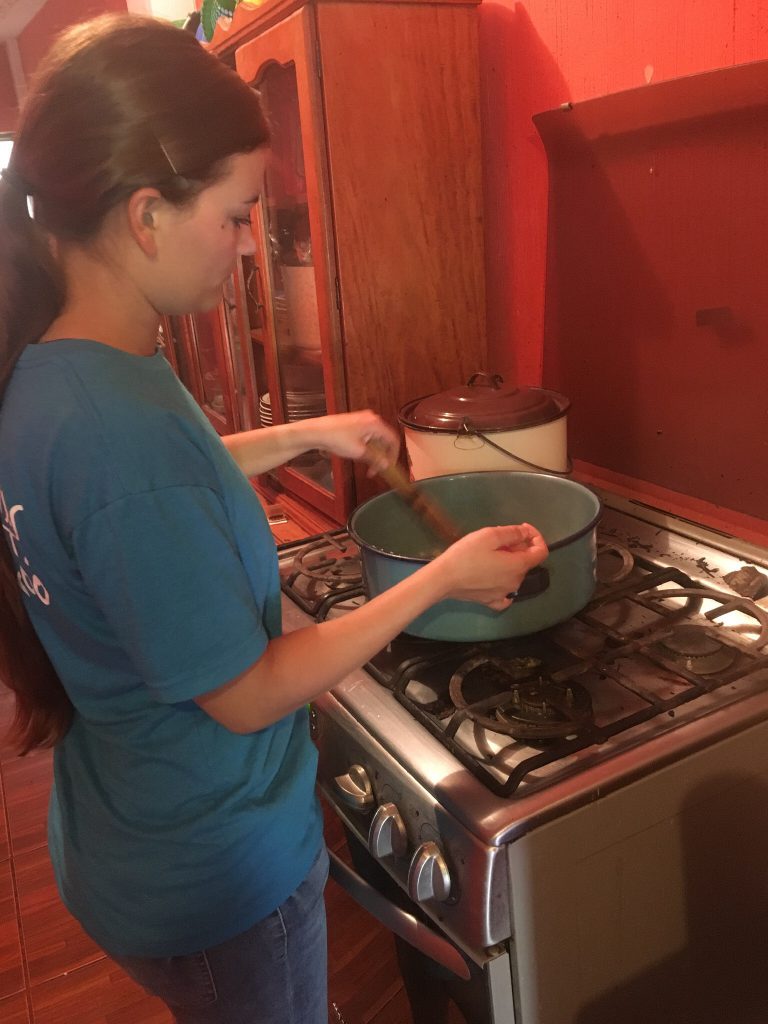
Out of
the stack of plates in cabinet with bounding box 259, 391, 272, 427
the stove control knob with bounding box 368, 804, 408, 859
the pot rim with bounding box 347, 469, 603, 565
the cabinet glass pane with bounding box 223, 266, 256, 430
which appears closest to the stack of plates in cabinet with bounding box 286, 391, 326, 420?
the stack of plates in cabinet with bounding box 259, 391, 272, 427

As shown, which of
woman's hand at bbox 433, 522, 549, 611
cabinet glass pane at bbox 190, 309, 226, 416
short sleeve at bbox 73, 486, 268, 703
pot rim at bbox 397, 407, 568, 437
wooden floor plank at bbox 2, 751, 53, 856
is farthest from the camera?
cabinet glass pane at bbox 190, 309, 226, 416

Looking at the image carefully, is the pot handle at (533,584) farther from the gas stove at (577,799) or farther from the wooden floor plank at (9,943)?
the wooden floor plank at (9,943)

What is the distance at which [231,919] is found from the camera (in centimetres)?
73

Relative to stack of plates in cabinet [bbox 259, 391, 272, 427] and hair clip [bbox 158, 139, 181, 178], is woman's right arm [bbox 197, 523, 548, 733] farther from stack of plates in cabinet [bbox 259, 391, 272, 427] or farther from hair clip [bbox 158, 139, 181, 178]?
stack of plates in cabinet [bbox 259, 391, 272, 427]

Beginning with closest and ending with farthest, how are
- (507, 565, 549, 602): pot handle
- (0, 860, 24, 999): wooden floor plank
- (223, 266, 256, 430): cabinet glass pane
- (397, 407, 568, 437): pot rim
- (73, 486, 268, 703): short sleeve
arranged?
(73, 486, 268, 703): short sleeve < (507, 565, 549, 602): pot handle < (397, 407, 568, 437): pot rim < (0, 860, 24, 999): wooden floor plank < (223, 266, 256, 430): cabinet glass pane

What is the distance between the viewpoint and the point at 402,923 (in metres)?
0.88

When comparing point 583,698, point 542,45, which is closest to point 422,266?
point 542,45

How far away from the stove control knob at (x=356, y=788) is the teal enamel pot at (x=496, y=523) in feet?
0.52

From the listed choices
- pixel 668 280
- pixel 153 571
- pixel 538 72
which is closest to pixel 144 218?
pixel 153 571

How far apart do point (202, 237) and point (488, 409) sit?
0.58 m

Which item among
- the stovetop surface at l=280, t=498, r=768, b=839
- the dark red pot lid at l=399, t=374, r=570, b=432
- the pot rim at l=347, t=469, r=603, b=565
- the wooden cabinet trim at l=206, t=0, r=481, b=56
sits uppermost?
the wooden cabinet trim at l=206, t=0, r=481, b=56

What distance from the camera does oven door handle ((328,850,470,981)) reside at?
81 centimetres

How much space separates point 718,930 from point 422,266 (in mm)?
1036

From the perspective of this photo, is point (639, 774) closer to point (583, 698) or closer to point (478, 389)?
point (583, 698)
